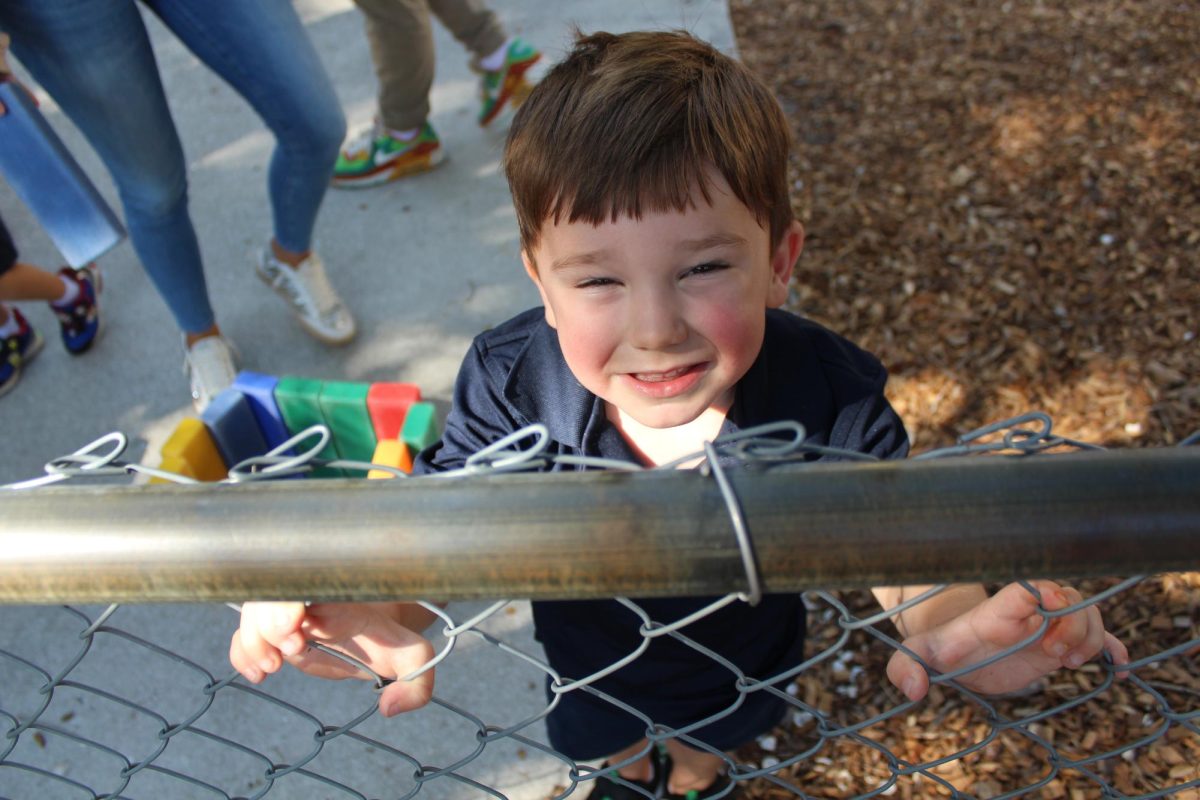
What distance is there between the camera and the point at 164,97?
7.88ft

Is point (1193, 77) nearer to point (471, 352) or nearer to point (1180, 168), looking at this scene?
point (1180, 168)

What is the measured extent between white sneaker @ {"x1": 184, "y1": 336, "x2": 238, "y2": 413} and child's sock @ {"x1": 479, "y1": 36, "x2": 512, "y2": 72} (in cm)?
168

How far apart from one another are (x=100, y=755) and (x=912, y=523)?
2.31 m

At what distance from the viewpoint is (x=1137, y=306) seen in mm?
3002

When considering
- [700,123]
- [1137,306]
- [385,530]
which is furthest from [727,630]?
[1137,306]

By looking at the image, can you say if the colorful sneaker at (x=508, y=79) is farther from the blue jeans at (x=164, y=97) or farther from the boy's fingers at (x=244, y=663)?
the boy's fingers at (x=244, y=663)

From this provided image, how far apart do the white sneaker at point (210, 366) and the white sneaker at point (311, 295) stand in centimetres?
29

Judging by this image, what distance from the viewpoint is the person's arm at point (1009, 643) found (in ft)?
3.43

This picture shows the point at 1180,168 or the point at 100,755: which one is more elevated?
the point at 1180,168

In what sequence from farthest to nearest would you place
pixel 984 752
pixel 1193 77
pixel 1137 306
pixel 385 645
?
pixel 1193 77
pixel 1137 306
pixel 984 752
pixel 385 645

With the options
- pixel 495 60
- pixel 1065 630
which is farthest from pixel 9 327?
pixel 1065 630

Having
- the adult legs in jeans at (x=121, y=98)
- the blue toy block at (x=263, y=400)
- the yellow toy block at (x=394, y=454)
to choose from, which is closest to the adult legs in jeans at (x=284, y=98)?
the adult legs in jeans at (x=121, y=98)

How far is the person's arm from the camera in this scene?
3.43 ft

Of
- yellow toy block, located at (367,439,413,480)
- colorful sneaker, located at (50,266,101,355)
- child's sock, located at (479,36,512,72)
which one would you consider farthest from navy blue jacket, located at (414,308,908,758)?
child's sock, located at (479,36,512,72)
